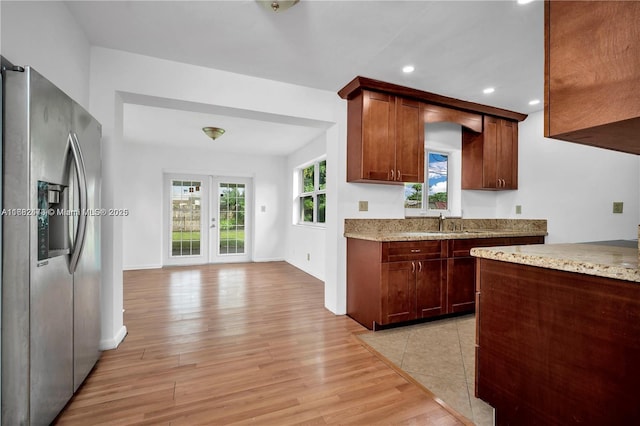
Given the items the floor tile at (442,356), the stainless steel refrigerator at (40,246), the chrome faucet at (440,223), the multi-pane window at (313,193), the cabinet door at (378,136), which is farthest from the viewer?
the multi-pane window at (313,193)

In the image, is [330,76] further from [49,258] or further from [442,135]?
[49,258]

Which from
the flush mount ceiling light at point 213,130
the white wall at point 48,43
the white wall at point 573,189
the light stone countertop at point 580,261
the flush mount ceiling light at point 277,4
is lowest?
the light stone countertop at point 580,261

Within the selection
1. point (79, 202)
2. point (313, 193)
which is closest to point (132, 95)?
point (79, 202)

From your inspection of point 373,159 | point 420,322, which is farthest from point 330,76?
point 420,322

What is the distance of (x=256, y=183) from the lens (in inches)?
259

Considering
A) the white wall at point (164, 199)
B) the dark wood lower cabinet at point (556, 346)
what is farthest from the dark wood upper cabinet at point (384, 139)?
the white wall at point (164, 199)

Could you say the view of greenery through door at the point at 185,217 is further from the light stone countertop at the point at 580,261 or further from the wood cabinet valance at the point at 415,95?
the light stone countertop at the point at 580,261

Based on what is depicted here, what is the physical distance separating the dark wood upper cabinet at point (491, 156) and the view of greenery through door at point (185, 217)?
5155 millimetres

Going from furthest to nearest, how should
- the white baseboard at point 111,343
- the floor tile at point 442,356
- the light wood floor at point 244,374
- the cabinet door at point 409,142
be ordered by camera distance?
the cabinet door at point 409,142, the white baseboard at point 111,343, the floor tile at point 442,356, the light wood floor at point 244,374

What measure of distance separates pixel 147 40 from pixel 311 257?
398 centimetres

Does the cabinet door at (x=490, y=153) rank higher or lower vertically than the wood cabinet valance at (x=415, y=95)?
lower

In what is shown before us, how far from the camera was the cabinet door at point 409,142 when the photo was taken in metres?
3.15

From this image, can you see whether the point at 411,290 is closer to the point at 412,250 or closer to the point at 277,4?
the point at 412,250

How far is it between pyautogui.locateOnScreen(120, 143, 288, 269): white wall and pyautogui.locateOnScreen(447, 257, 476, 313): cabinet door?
4.42 metres
